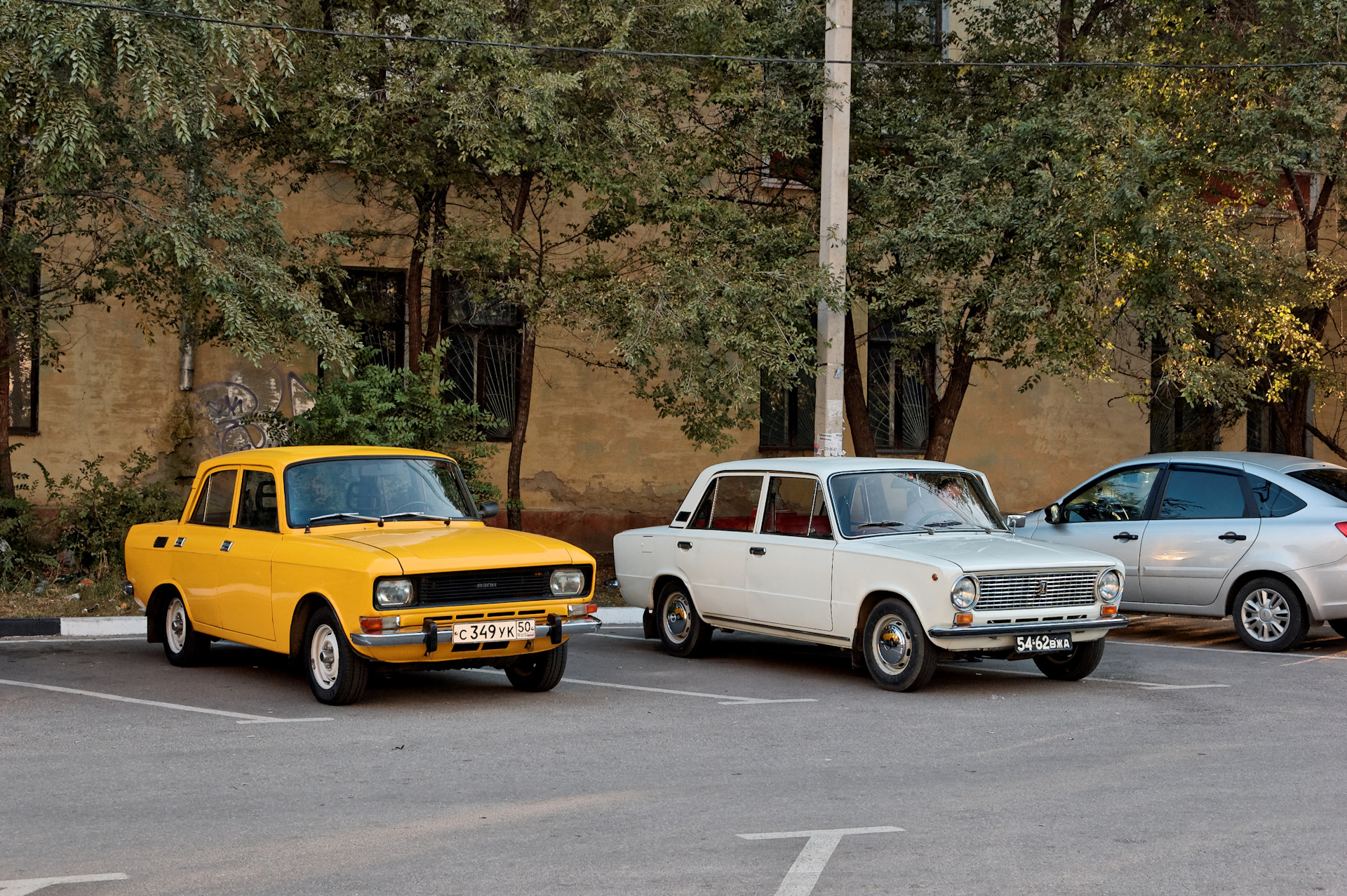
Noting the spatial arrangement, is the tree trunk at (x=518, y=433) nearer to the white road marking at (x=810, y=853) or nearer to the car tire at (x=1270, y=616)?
the car tire at (x=1270, y=616)

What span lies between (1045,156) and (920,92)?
251cm

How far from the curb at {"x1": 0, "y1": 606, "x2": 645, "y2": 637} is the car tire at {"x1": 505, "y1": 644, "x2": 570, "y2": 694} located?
491 centimetres

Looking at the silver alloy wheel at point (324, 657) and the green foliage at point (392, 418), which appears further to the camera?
the green foliage at point (392, 418)

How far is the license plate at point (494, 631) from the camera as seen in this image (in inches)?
335

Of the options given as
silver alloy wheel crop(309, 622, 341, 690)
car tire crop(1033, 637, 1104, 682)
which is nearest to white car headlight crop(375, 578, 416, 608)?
silver alloy wheel crop(309, 622, 341, 690)

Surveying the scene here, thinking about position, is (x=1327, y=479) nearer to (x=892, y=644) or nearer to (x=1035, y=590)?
(x=1035, y=590)

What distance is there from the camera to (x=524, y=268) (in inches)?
612

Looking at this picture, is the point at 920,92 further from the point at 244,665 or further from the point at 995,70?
the point at 244,665

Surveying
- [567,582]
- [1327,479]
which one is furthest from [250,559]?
[1327,479]

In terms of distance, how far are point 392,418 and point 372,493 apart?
5323 millimetres

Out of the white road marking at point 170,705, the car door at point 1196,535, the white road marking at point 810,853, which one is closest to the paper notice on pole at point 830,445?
the car door at point 1196,535

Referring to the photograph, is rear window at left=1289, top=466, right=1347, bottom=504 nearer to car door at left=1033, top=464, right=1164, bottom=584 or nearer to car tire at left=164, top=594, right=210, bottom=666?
car door at left=1033, top=464, right=1164, bottom=584

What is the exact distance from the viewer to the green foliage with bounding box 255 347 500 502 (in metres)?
14.7

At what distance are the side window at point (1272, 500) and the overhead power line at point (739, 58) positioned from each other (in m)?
5.33
